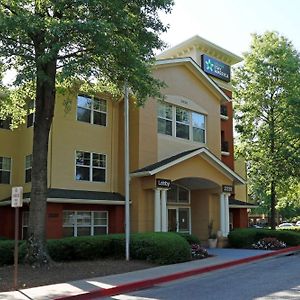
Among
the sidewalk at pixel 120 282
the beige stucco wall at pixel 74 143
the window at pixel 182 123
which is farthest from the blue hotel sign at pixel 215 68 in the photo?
the sidewalk at pixel 120 282

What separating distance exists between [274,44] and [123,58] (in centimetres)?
2010

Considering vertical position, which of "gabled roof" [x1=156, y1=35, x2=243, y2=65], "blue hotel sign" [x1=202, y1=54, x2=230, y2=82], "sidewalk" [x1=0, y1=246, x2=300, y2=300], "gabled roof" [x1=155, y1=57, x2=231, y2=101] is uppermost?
"gabled roof" [x1=156, y1=35, x2=243, y2=65]

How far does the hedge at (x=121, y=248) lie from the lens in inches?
671

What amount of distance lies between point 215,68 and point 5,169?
1670 centimetres

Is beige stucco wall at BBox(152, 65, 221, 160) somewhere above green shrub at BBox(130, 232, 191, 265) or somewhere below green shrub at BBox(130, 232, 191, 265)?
above

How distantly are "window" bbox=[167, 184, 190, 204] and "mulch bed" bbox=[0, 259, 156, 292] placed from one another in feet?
30.1

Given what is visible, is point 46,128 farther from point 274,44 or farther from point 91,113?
point 274,44

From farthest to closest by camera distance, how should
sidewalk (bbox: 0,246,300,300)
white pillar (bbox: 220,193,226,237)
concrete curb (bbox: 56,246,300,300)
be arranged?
white pillar (bbox: 220,193,226,237), concrete curb (bbox: 56,246,300,300), sidewalk (bbox: 0,246,300,300)

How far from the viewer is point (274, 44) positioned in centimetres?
3188

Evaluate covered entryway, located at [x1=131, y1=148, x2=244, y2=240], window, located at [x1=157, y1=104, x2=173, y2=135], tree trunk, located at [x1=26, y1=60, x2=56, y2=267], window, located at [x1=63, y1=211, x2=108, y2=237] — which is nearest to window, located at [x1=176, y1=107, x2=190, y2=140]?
window, located at [x1=157, y1=104, x2=173, y2=135]

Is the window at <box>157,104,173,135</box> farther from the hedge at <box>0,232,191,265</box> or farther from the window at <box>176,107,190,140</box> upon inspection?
the hedge at <box>0,232,191,265</box>

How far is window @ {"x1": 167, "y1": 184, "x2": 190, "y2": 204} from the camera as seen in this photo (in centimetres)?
2622

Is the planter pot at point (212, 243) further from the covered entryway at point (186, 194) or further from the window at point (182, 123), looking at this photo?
the window at point (182, 123)

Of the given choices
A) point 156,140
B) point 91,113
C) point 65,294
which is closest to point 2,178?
point 91,113
